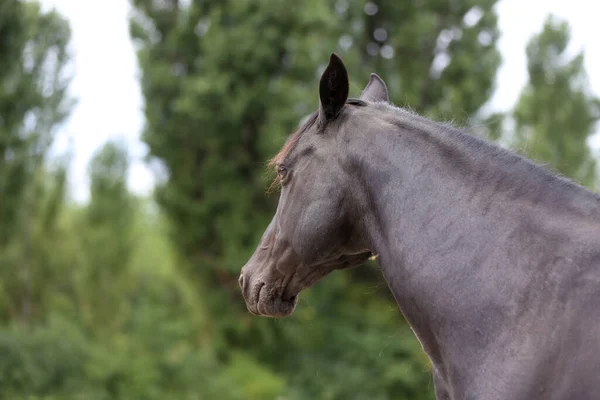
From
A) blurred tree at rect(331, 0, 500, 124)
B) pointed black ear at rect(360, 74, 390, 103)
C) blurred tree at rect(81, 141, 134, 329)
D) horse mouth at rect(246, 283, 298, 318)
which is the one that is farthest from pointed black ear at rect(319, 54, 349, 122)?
blurred tree at rect(81, 141, 134, 329)

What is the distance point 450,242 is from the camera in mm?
2613

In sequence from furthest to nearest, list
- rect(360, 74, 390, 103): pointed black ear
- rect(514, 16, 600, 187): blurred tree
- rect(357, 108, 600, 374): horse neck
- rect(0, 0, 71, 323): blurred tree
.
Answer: rect(514, 16, 600, 187): blurred tree < rect(0, 0, 71, 323): blurred tree < rect(360, 74, 390, 103): pointed black ear < rect(357, 108, 600, 374): horse neck

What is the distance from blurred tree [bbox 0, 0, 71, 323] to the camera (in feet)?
39.7

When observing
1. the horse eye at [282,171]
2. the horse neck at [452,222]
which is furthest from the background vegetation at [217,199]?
the horse neck at [452,222]

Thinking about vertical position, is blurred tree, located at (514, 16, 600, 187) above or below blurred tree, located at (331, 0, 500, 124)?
below

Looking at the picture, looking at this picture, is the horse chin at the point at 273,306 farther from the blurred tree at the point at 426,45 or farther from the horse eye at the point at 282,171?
the blurred tree at the point at 426,45

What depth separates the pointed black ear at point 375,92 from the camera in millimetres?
3350

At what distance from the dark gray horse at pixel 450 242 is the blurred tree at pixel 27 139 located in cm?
1026

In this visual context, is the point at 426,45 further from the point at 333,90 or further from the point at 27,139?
the point at 333,90

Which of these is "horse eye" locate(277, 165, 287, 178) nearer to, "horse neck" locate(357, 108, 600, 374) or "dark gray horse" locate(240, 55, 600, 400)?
"dark gray horse" locate(240, 55, 600, 400)

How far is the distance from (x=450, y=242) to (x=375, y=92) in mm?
1055

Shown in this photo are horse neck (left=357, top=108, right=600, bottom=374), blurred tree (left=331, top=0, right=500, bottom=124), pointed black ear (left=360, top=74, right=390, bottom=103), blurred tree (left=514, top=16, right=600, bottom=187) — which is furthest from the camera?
blurred tree (left=514, top=16, right=600, bottom=187)

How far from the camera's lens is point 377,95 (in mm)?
3385

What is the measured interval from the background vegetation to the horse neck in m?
10.6
